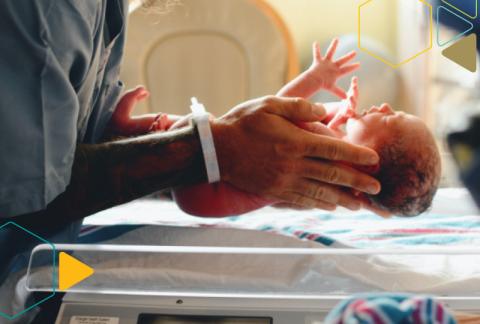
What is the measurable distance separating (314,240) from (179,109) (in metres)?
0.79

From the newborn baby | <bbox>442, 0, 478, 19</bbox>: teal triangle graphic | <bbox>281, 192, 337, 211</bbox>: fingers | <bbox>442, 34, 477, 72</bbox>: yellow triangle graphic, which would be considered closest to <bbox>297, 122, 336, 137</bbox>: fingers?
the newborn baby

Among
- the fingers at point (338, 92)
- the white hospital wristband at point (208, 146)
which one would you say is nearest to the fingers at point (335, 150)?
the white hospital wristband at point (208, 146)

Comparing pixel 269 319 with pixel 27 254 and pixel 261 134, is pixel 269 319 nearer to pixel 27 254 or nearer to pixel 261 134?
pixel 261 134

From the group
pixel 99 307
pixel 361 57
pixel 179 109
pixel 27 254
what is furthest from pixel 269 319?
pixel 361 57

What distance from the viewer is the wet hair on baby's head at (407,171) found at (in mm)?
871

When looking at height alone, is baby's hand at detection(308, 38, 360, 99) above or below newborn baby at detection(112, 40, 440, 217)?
above

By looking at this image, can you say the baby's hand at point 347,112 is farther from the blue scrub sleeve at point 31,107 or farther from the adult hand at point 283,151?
the blue scrub sleeve at point 31,107

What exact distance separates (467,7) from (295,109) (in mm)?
566

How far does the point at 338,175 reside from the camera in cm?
83

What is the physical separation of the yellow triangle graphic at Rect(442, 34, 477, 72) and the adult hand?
12.7 inches

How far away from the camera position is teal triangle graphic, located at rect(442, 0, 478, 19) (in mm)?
1145

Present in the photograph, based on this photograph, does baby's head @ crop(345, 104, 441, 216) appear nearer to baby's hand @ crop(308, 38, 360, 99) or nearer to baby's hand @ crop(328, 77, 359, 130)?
baby's hand @ crop(328, 77, 359, 130)

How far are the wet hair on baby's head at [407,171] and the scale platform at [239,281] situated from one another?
0.11m

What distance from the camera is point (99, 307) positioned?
716 mm
